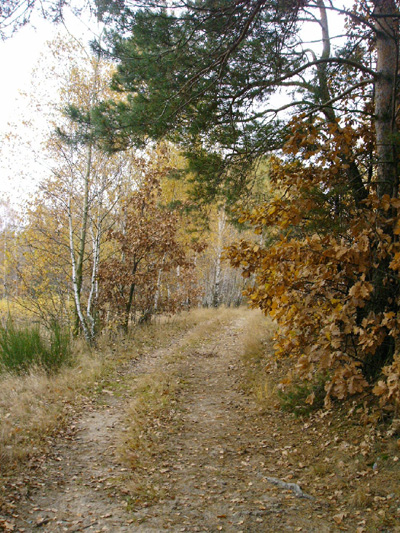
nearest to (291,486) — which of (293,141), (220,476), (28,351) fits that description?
(220,476)

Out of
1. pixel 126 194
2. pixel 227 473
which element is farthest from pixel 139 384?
pixel 126 194

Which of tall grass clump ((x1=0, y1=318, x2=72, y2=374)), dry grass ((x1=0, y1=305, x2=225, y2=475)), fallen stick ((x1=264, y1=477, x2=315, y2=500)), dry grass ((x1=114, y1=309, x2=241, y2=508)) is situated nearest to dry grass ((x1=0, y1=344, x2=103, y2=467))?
dry grass ((x1=0, y1=305, x2=225, y2=475))

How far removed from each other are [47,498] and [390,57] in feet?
21.7

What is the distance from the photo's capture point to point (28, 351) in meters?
7.64

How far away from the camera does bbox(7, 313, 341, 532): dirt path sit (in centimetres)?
347

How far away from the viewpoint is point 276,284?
3912mm

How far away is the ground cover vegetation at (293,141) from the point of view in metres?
3.66

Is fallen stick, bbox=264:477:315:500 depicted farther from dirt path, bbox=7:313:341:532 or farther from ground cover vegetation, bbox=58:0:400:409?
ground cover vegetation, bbox=58:0:400:409

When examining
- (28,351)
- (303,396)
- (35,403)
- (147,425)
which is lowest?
(147,425)

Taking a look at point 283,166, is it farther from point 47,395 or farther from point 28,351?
point 28,351

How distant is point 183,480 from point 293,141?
3.90 m

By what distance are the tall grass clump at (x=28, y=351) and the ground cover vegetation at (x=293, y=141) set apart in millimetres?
4269

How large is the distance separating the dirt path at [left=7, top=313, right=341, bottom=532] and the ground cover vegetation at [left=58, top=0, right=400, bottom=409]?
1.21 meters

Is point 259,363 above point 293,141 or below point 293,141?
below
